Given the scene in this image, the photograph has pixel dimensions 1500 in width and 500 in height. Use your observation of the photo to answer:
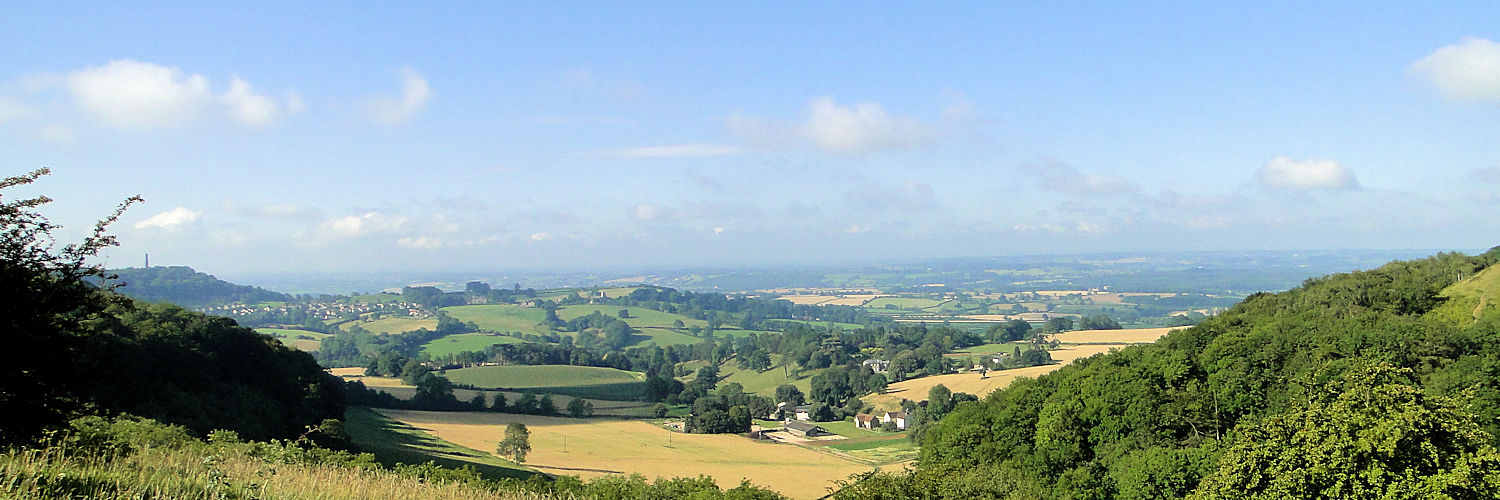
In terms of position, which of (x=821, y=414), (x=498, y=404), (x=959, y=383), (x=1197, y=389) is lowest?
(x=821, y=414)

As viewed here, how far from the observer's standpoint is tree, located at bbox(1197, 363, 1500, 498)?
41.2 ft

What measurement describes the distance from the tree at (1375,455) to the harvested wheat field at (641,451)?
23268mm

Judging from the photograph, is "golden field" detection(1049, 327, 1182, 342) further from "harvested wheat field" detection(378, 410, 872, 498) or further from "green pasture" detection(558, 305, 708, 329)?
"green pasture" detection(558, 305, 708, 329)

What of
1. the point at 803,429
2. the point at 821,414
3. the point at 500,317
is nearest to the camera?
the point at 803,429

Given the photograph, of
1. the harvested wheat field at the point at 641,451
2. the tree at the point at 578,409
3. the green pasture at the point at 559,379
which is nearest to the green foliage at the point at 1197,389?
the harvested wheat field at the point at 641,451

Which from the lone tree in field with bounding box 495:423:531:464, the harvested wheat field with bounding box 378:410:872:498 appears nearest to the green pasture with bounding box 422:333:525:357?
the harvested wheat field with bounding box 378:410:872:498

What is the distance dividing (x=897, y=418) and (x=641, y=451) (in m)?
28.6

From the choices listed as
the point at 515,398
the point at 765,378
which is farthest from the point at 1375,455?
the point at 765,378

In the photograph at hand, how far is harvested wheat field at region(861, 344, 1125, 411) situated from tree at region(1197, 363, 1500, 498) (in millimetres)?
59872

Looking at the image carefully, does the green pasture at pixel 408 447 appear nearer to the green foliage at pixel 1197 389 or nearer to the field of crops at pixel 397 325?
the green foliage at pixel 1197 389

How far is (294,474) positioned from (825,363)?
10832 cm

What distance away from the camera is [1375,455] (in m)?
13.0

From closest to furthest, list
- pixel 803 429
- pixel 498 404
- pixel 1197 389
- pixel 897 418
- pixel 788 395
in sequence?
pixel 1197 389
pixel 803 429
pixel 897 418
pixel 498 404
pixel 788 395

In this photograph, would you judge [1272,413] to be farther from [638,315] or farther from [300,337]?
[638,315]
